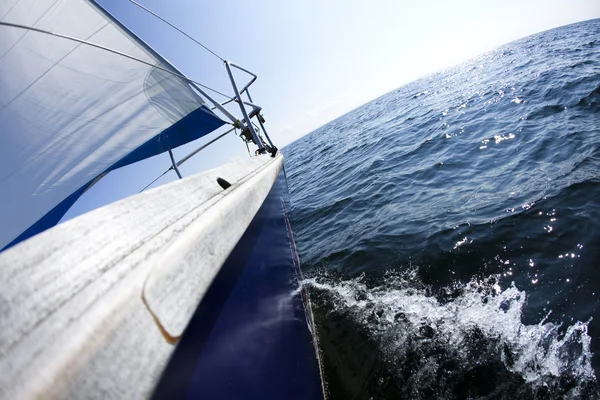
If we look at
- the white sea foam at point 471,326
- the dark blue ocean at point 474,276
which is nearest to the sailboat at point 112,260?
the dark blue ocean at point 474,276

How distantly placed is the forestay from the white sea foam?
3.08 meters

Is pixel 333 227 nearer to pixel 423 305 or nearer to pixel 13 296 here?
pixel 423 305

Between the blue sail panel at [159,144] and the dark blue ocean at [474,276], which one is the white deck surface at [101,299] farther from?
the blue sail panel at [159,144]

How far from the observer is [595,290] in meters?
2.31

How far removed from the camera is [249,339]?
1152mm

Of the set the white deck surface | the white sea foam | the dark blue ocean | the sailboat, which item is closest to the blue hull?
the sailboat

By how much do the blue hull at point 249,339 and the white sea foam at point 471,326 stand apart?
3.45ft

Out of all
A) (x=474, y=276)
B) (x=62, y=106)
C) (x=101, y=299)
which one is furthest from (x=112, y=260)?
(x=474, y=276)

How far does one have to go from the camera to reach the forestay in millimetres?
2648

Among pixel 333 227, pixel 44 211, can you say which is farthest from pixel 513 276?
pixel 44 211

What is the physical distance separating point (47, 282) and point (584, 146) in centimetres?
661

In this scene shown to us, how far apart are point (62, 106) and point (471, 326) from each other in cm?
426

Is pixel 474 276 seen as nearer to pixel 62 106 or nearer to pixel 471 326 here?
pixel 471 326

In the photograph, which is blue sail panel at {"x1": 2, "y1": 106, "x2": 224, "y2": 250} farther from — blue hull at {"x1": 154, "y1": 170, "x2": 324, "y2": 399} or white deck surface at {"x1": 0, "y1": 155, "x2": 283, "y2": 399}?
white deck surface at {"x1": 0, "y1": 155, "x2": 283, "y2": 399}
